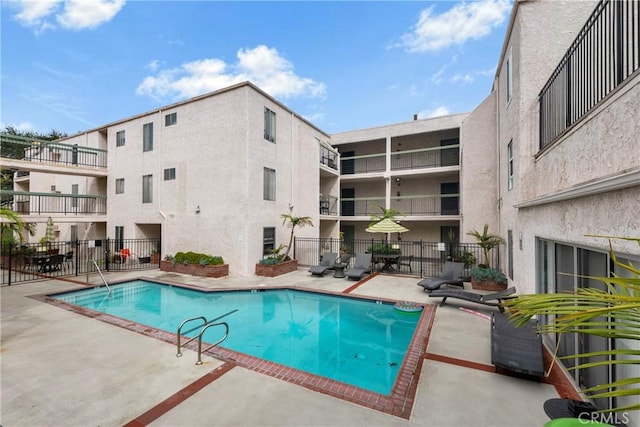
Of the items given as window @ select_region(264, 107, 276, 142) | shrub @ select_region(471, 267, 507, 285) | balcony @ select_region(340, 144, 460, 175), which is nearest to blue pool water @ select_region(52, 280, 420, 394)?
shrub @ select_region(471, 267, 507, 285)

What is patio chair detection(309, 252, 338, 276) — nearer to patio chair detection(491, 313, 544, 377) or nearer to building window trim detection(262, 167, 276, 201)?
building window trim detection(262, 167, 276, 201)

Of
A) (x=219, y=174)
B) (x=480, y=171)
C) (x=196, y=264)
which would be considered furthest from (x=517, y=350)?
(x=219, y=174)

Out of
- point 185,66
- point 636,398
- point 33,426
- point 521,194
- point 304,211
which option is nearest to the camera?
point 636,398

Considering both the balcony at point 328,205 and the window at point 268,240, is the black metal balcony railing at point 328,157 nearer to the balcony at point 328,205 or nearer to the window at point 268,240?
the balcony at point 328,205

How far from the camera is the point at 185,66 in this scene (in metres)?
19.5

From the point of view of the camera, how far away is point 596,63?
4.41 m

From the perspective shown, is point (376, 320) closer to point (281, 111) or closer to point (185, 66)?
point (281, 111)

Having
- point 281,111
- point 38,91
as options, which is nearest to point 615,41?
point 281,111

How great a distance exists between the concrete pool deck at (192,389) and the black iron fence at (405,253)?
676 centimetres

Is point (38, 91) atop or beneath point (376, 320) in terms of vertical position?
atop

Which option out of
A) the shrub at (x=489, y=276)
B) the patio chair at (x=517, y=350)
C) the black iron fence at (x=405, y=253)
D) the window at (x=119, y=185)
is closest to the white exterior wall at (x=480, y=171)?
the black iron fence at (x=405, y=253)

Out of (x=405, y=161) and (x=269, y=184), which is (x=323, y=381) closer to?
(x=269, y=184)

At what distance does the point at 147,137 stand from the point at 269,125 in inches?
321

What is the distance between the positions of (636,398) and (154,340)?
8.01 meters
